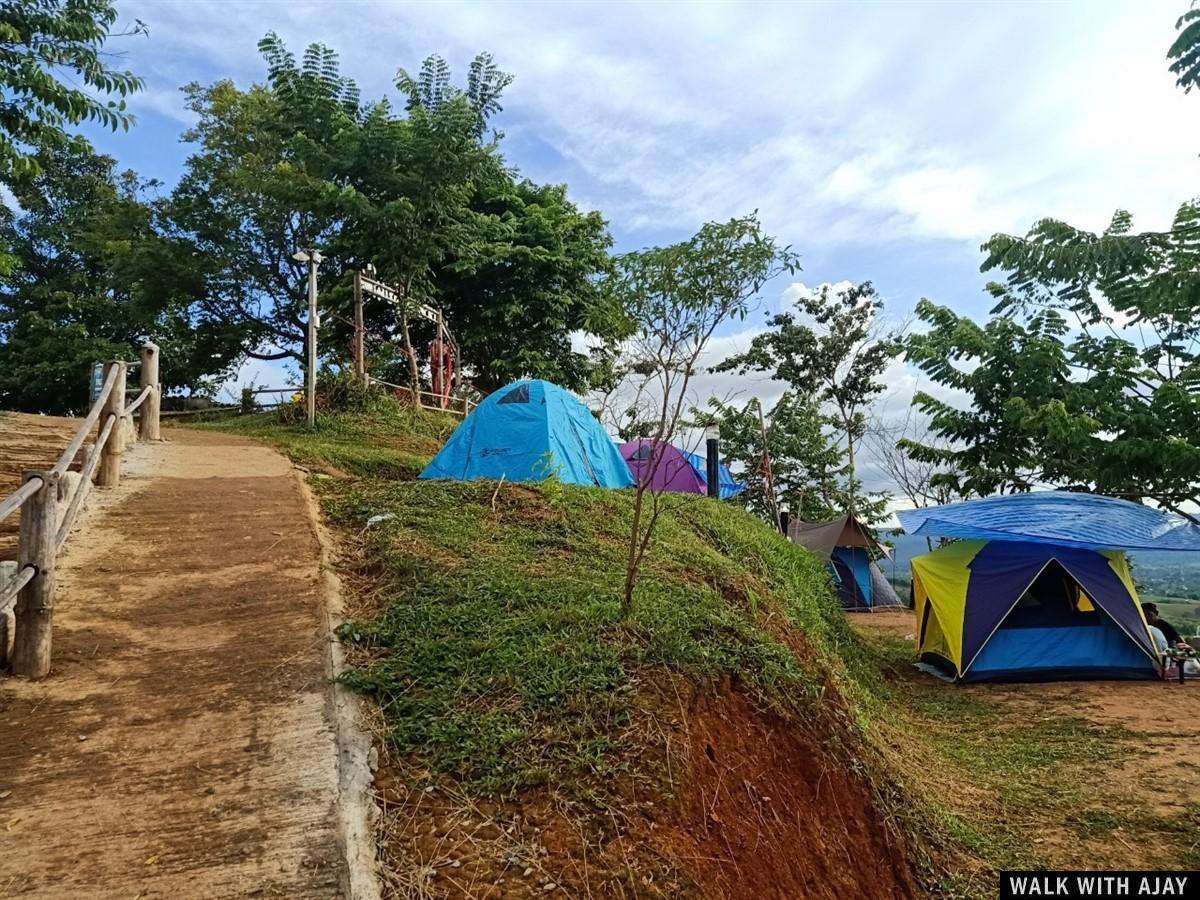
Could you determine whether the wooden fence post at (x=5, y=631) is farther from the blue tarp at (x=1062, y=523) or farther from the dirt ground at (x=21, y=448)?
the blue tarp at (x=1062, y=523)

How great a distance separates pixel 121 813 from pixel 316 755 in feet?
2.14

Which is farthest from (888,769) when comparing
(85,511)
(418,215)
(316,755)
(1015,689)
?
(418,215)

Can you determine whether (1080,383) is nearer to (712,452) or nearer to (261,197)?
(712,452)

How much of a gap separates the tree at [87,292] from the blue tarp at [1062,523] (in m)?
18.8

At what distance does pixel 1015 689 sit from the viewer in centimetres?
803

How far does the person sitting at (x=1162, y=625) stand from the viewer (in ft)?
28.2

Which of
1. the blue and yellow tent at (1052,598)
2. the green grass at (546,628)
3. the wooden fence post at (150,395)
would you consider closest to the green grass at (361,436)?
the green grass at (546,628)

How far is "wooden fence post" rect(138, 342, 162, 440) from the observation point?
329 inches

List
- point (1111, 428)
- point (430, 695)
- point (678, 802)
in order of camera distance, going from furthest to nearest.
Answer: point (1111, 428) < point (430, 695) < point (678, 802)

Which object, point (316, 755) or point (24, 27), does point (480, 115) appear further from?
point (316, 755)

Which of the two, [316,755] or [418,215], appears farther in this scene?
[418,215]

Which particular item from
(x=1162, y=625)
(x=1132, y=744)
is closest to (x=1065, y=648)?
(x=1162, y=625)

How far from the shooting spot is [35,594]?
3.28m

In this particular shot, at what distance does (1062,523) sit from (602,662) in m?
7.23
